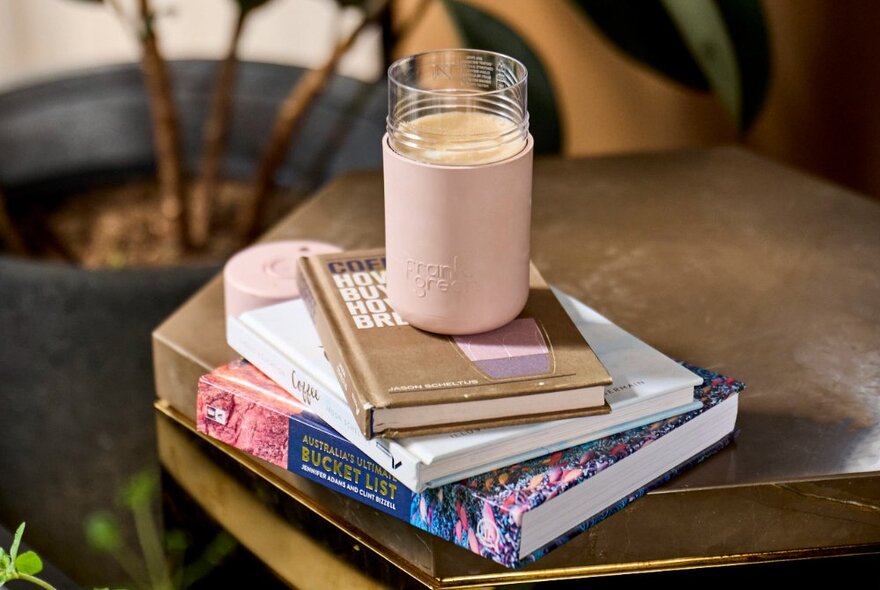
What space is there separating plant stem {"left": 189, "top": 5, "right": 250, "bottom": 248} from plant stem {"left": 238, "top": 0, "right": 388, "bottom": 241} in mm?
50

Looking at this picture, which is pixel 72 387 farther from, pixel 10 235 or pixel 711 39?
pixel 711 39

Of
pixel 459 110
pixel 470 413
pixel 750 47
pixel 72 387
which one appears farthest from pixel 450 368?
pixel 750 47

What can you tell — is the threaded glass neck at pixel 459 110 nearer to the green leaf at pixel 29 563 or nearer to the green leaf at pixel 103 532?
the green leaf at pixel 29 563

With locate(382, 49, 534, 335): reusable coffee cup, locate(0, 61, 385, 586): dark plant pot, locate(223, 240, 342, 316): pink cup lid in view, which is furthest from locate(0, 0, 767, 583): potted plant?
locate(382, 49, 534, 335): reusable coffee cup

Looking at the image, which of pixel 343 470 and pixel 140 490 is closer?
pixel 343 470

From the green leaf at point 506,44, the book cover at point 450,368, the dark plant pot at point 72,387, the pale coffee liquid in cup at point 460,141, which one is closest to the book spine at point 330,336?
the book cover at point 450,368

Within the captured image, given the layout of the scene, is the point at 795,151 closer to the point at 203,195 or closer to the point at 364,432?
the point at 203,195

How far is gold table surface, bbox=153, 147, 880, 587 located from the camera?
0.68 m

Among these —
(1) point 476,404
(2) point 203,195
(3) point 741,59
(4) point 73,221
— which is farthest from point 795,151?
(1) point 476,404

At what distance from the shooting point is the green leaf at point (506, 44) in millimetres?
1313

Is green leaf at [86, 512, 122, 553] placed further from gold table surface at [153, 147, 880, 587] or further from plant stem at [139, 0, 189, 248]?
plant stem at [139, 0, 189, 248]

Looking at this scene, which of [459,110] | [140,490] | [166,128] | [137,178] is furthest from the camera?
[137,178]

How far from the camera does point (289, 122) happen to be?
1337 millimetres

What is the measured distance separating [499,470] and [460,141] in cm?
19
